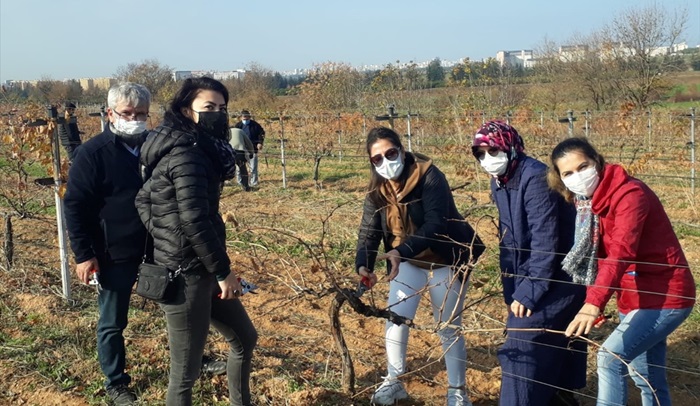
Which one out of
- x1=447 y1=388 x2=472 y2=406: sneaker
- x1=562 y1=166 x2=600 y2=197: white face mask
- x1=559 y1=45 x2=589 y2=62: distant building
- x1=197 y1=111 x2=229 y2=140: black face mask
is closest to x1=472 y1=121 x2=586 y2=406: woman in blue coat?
x1=562 y1=166 x2=600 y2=197: white face mask

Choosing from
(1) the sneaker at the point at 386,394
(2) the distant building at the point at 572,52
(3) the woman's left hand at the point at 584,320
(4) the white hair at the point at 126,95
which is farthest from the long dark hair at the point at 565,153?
(2) the distant building at the point at 572,52

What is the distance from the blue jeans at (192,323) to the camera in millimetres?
2621

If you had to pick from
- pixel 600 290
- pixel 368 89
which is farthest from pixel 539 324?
pixel 368 89

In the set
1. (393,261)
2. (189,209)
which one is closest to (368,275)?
(393,261)

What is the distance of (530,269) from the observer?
2.71 metres

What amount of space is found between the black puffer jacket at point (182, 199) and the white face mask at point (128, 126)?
0.73m

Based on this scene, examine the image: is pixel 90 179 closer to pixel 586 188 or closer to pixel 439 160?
pixel 586 188

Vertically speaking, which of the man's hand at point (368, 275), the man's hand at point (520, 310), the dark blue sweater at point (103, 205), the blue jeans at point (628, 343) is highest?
the dark blue sweater at point (103, 205)

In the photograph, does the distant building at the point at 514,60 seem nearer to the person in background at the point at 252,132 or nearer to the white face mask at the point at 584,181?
the person in background at the point at 252,132

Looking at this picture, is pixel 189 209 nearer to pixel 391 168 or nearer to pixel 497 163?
pixel 391 168

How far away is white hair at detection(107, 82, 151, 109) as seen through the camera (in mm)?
3232

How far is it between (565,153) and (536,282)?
0.53 metres

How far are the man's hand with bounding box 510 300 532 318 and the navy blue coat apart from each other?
0.02m

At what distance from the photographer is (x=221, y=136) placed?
2.64m
